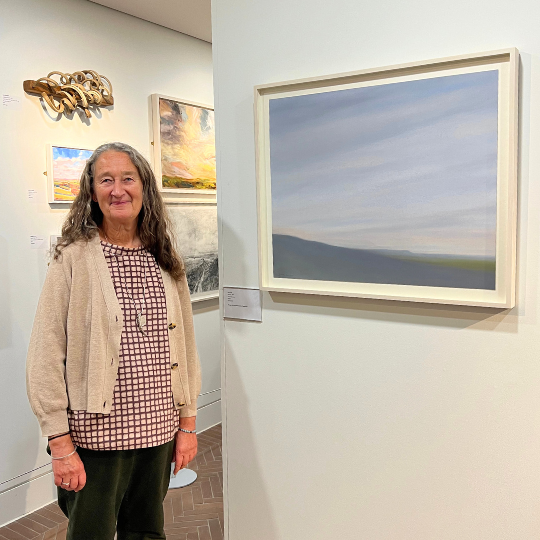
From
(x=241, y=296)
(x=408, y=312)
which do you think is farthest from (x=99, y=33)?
(x=408, y=312)

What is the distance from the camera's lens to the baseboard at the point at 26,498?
320cm

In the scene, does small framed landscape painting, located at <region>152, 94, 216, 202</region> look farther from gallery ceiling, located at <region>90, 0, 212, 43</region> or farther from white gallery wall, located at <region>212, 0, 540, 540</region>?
white gallery wall, located at <region>212, 0, 540, 540</region>

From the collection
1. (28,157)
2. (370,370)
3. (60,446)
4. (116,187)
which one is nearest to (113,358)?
(60,446)

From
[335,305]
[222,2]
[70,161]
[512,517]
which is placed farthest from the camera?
[70,161]

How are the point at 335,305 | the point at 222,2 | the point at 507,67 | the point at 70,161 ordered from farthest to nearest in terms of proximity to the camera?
the point at 70,161 < the point at 222,2 < the point at 335,305 < the point at 507,67

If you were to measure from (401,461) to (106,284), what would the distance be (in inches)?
49.1

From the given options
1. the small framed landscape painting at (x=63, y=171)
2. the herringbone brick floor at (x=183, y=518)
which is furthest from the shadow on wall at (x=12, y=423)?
the small framed landscape painting at (x=63, y=171)

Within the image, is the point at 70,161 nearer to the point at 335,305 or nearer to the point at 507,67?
the point at 335,305

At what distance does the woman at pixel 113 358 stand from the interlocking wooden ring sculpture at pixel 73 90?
5.45 feet

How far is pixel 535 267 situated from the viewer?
1.67 m

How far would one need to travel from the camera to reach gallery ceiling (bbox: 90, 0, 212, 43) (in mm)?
3656

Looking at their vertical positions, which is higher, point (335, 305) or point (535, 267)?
point (535, 267)

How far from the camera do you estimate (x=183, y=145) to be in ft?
14.1

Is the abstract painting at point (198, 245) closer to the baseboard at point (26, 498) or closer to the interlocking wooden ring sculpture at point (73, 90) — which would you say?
the interlocking wooden ring sculpture at point (73, 90)
